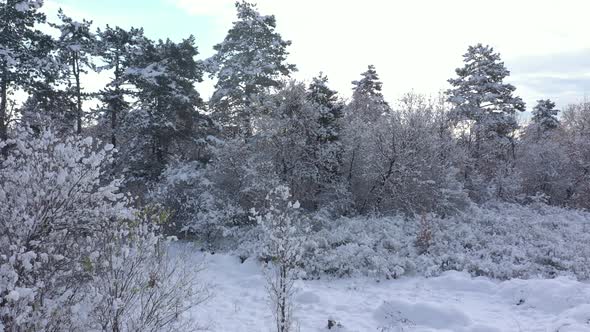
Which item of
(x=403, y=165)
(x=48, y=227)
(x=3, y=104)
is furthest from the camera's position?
(x=403, y=165)

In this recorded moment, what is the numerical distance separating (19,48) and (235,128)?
11.4 metres

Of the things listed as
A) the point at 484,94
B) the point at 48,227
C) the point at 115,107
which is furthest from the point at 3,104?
the point at 484,94

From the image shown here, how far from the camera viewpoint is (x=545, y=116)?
39938mm

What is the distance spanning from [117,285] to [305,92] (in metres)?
15.3

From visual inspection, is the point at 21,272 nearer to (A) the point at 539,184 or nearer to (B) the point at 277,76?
(B) the point at 277,76

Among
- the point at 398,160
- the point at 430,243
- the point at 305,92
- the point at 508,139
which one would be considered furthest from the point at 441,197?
the point at 508,139

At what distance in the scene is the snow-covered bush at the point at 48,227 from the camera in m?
4.97

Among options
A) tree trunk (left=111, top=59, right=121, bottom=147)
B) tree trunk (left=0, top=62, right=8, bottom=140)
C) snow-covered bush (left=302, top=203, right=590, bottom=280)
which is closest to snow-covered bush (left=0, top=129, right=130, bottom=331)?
snow-covered bush (left=302, top=203, right=590, bottom=280)

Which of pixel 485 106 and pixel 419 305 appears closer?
A: pixel 419 305

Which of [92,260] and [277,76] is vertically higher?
[277,76]

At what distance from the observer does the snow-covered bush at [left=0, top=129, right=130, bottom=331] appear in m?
4.97

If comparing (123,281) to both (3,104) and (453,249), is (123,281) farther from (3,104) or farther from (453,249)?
(3,104)

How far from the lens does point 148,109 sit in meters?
21.4

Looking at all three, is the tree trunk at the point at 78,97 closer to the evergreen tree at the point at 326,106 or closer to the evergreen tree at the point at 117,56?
the evergreen tree at the point at 117,56
